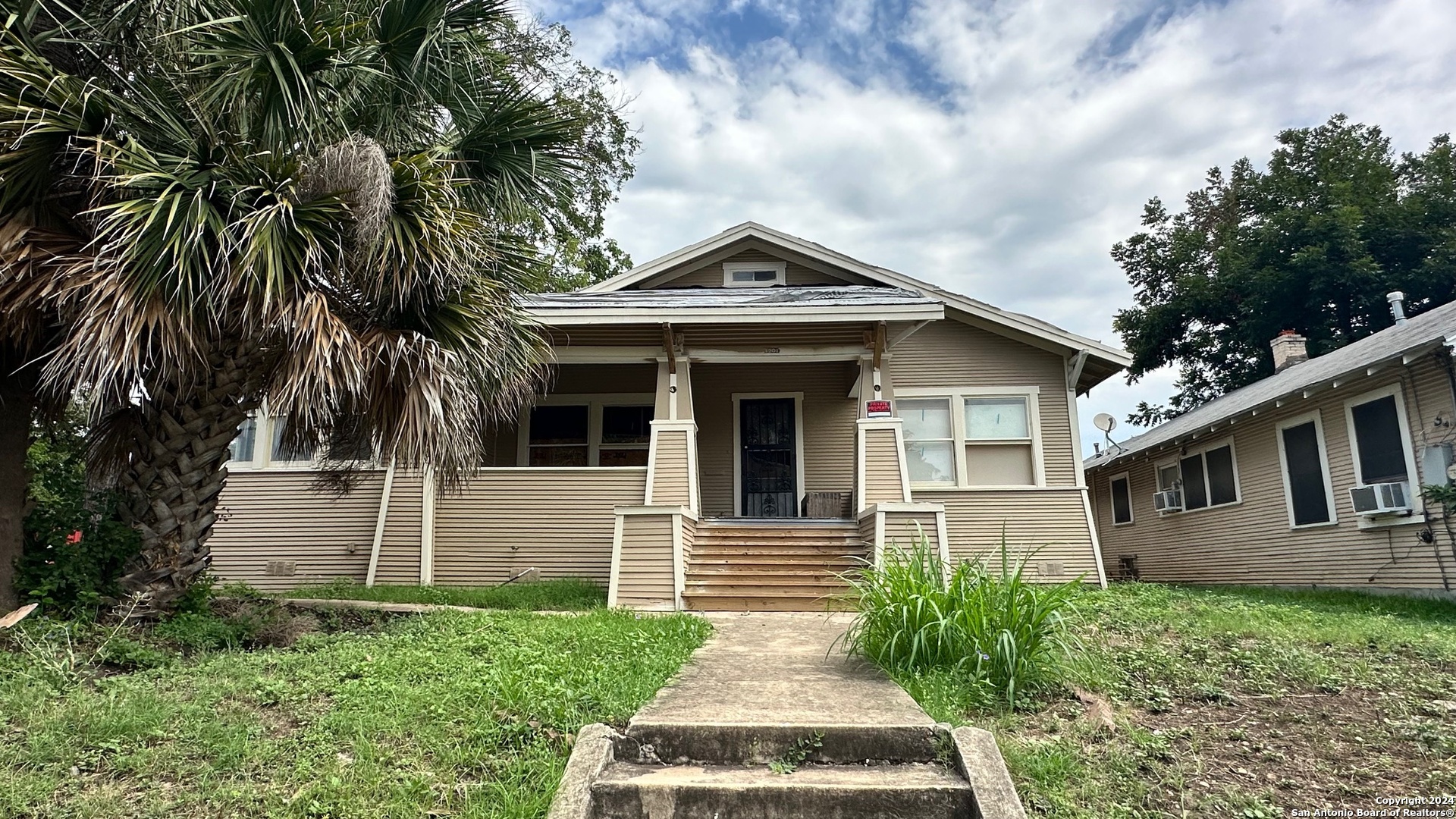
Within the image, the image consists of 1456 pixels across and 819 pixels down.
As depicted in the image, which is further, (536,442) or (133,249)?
(536,442)

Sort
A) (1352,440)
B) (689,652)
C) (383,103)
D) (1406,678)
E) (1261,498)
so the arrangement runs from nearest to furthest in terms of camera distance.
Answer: (1406,678)
(689,652)
(383,103)
(1352,440)
(1261,498)

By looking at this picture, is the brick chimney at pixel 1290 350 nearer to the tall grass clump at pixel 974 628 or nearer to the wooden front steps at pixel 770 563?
the wooden front steps at pixel 770 563

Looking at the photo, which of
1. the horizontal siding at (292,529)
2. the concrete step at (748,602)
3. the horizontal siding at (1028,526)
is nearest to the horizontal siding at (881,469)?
the concrete step at (748,602)

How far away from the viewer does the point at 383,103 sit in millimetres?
6117

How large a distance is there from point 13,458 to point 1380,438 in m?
13.6

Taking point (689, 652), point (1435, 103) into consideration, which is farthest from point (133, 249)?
point (1435, 103)

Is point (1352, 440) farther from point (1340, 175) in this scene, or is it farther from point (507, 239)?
point (1340, 175)

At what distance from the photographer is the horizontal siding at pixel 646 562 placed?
26.6ft

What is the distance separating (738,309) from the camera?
9.11m

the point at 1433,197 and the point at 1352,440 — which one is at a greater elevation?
the point at 1433,197

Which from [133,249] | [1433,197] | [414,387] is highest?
[1433,197]

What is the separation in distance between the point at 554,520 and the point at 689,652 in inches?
209

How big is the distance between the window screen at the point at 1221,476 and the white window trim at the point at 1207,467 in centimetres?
1

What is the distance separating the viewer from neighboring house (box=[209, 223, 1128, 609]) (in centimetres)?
891
